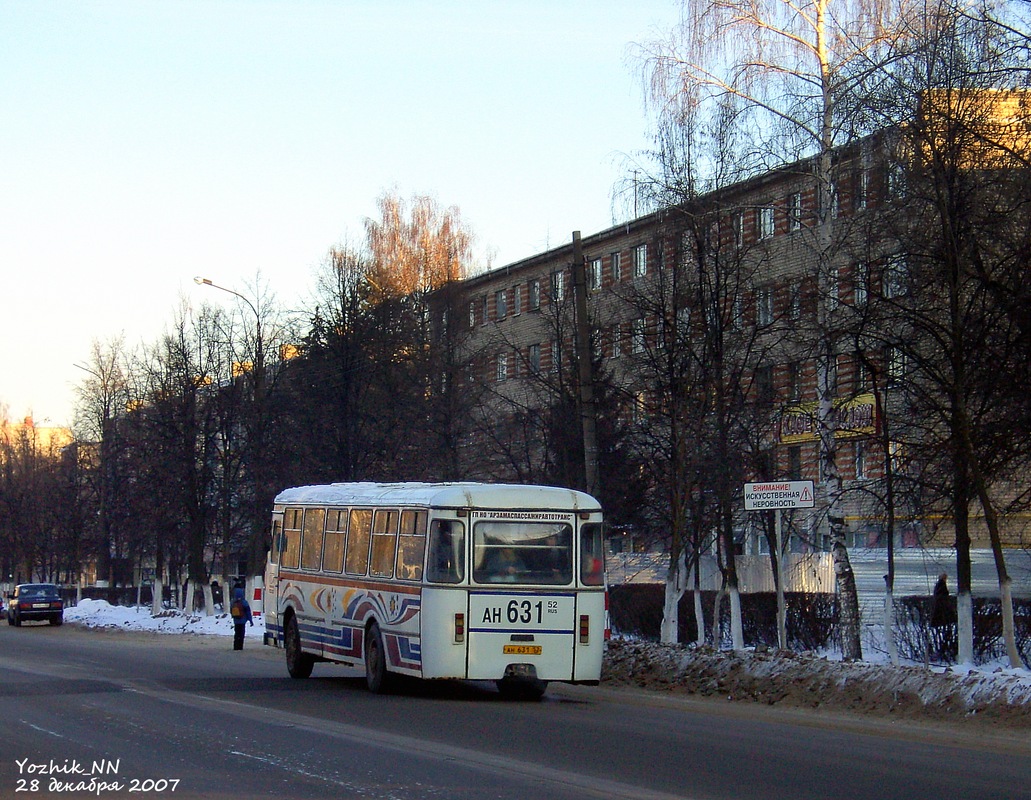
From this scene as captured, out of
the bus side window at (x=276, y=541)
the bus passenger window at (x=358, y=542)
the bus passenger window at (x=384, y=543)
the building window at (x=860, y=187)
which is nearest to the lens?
the bus passenger window at (x=384, y=543)

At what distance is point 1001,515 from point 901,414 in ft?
6.94

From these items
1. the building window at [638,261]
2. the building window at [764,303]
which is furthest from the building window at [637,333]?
the building window at [764,303]

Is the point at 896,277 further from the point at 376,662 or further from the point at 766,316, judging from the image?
the point at 376,662

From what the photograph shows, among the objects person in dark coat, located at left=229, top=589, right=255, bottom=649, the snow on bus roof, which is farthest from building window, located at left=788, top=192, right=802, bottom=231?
person in dark coat, located at left=229, top=589, right=255, bottom=649

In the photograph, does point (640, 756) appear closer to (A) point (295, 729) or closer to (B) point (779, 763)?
(B) point (779, 763)

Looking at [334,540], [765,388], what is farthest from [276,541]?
[765,388]

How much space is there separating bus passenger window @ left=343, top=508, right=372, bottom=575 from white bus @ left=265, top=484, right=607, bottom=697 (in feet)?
0.11

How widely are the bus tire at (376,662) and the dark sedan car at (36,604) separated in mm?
36450

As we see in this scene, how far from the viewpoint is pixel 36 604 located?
52.8 metres

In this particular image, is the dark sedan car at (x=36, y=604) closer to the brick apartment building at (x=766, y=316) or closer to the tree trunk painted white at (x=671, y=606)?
the brick apartment building at (x=766, y=316)

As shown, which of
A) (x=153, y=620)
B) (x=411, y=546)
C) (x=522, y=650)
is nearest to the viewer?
(x=522, y=650)

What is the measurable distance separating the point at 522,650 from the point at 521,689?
177 centimetres

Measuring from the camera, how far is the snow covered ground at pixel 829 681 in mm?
15453

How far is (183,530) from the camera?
53.5m
